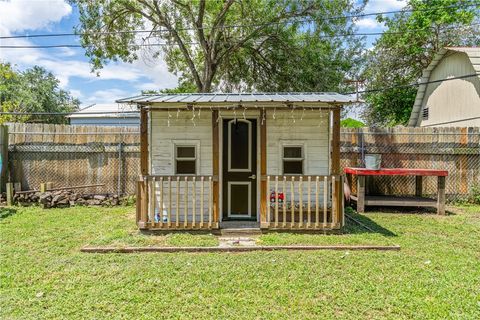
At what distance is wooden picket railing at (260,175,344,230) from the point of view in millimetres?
5832

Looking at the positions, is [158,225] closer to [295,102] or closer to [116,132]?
[295,102]

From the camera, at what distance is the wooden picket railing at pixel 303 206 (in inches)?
230

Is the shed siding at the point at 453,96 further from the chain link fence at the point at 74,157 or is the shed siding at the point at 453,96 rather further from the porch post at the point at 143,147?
the chain link fence at the point at 74,157

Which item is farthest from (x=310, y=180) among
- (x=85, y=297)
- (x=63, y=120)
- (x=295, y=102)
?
(x=63, y=120)

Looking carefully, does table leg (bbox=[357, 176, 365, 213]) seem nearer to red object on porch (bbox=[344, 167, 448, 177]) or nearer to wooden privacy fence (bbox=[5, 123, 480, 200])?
red object on porch (bbox=[344, 167, 448, 177])

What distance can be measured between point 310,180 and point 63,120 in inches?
1186

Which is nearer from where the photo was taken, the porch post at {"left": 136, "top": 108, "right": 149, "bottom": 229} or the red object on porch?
the porch post at {"left": 136, "top": 108, "right": 149, "bottom": 229}

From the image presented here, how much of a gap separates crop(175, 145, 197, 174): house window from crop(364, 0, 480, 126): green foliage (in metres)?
12.4

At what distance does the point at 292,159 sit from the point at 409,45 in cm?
1266

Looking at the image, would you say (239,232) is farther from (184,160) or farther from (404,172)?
(404,172)

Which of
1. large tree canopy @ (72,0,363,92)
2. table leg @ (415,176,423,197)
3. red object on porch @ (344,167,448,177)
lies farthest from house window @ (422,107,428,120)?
red object on porch @ (344,167,448,177)

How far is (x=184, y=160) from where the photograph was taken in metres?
6.44

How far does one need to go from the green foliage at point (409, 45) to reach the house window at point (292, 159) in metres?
11.1

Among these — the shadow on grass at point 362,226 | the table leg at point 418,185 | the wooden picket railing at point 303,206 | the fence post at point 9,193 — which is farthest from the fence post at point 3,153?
the table leg at point 418,185
